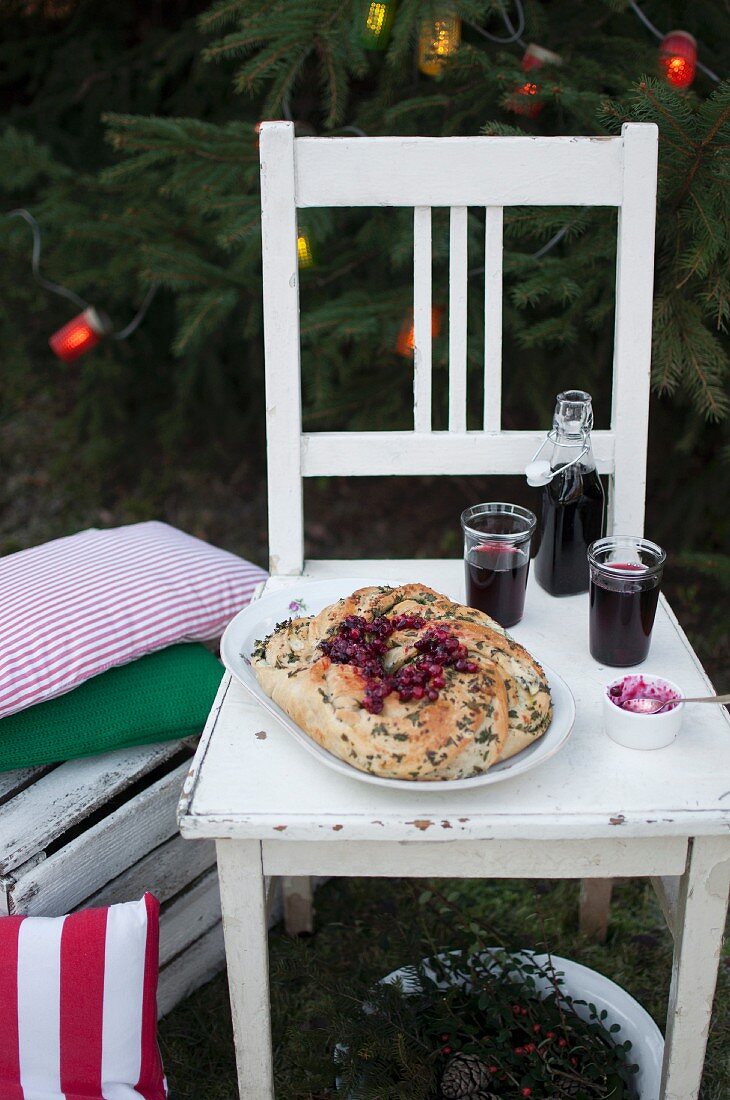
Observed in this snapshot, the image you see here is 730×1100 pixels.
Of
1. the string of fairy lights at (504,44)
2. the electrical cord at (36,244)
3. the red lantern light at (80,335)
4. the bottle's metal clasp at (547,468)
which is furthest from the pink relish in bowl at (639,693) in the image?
the electrical cord at (36,244)

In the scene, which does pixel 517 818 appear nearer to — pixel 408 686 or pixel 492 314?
pixel 408 686

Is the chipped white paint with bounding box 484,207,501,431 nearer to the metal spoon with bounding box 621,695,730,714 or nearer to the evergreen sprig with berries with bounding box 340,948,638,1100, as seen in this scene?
the metal spoon with bounding box 621,695,730,714

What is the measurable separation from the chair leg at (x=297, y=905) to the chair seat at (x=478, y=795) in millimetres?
732

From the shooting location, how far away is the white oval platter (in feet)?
3.40

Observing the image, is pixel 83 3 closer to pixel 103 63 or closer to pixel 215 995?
pixel 103 63

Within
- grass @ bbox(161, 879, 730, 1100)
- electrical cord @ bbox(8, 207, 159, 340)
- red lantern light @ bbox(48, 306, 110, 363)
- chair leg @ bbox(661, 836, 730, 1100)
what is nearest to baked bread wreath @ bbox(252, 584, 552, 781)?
chair leg @ bbox(661, 836, 730, 1100)

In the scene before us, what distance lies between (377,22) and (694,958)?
1648mm

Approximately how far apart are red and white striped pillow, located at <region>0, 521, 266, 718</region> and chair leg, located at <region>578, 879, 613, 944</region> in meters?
0.79

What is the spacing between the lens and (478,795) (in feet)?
3.53

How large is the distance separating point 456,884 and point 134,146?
1.66 metres

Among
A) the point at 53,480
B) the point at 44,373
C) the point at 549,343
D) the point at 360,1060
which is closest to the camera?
the point at 360,1060

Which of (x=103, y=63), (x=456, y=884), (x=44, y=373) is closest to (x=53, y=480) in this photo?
(x=44, y=373)

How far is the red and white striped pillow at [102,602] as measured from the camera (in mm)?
1466

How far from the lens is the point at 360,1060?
1.39 m
